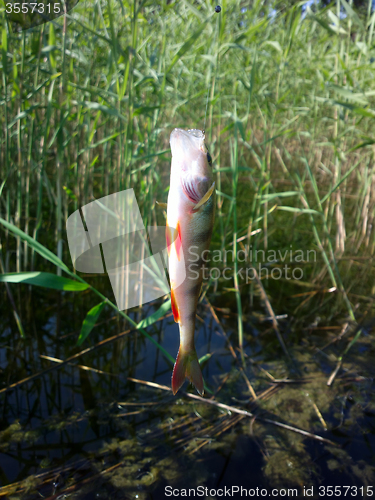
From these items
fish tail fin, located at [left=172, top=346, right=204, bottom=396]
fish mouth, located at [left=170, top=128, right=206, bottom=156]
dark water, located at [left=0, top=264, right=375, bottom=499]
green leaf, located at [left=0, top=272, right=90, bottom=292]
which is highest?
fish mouth, located at [left=170, top=128, right=206, bottom=156]

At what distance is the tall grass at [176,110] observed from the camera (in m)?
2.02

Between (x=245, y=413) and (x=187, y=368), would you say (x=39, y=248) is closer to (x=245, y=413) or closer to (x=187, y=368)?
(x=187, y=368)

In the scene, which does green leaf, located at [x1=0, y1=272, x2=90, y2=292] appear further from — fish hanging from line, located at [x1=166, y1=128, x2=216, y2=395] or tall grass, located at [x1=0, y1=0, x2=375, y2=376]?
fish hanging from line, located at [x1=166, y1=128, x2=216, y2=395]

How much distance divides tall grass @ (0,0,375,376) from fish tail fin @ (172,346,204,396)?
829 mm

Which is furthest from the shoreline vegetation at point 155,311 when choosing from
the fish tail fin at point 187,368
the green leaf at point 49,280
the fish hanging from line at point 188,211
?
the fish hanging from line at point 188,211

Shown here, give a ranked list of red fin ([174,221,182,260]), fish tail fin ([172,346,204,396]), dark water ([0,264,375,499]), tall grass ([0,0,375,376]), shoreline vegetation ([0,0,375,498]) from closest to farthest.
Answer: red fin ([174,221,182,260]) < fish tail fin ([172,346,204,396]) < dark water ([0,264,375,499]) < shoreline vegetation ([0,0,375,498]) < tall grass ([0,0,375,376])

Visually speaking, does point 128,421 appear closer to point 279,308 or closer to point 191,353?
point 191,353

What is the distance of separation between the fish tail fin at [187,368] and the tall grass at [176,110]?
2.72 feet

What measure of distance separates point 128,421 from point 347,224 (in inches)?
153

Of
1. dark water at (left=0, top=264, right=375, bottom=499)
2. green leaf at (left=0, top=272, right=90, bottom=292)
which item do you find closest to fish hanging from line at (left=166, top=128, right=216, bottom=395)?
green leaf at (left=0, top=272, right=90, bottom=292)

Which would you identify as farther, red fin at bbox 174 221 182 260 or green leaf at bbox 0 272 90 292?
green leaf at bbox 0 272 90 292

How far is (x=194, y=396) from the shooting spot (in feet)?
6.72

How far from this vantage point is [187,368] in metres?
0.79

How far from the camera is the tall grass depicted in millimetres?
2020
